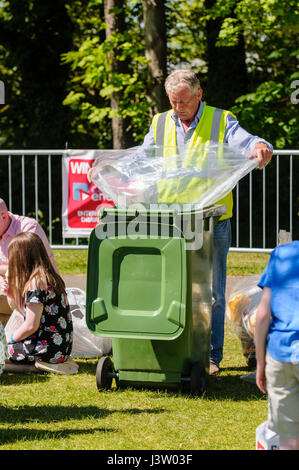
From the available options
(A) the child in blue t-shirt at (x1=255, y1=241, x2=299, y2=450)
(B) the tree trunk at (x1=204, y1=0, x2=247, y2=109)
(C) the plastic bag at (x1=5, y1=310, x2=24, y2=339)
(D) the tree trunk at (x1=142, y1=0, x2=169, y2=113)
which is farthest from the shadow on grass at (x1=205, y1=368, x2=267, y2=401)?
(B) the tree trunk at (x1=204, y1=0, x2=247, y2=109)

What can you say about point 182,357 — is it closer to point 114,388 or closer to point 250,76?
point 114,388

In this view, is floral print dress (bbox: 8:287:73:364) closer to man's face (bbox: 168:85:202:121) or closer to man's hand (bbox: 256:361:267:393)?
man's face (bbox: 168:85:202:121)

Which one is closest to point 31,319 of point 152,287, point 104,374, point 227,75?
point 104,374

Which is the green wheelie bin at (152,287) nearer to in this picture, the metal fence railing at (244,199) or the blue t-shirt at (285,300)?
the blue t-shirt at (285,300)

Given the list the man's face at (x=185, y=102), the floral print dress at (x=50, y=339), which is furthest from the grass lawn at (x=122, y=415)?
the man's face at (x=185, y=102)

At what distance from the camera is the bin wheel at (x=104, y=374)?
4785 mm

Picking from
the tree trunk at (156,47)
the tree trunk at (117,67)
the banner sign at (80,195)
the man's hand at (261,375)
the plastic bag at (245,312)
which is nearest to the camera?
the man's hand at (261,375)

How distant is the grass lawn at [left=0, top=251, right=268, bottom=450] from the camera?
153 inches

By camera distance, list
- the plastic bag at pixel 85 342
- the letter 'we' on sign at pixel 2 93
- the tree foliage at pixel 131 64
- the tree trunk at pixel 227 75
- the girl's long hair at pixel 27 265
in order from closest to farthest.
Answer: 1. the girl's long hair at pixel 27 265
2. the plastic bag at pixel 85 342
3. the tree foliage at pixel 131 64
4. the tree trunk at pixel 227 75
5. the letter 'we' on sign at pixel 2 93

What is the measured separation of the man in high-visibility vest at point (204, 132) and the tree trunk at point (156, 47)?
6.83 metres

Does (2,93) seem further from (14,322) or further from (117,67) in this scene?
(14,322)

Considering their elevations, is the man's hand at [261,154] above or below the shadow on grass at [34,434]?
above

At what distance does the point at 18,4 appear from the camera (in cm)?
1577

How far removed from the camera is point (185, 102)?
505 centimetres
